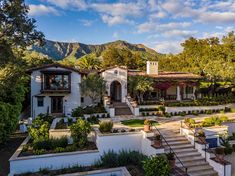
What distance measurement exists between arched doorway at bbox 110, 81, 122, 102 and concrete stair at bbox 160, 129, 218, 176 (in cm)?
1489

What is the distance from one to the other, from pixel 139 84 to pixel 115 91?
550cm

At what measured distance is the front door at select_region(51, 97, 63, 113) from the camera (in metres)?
29.8

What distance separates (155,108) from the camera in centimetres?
2900

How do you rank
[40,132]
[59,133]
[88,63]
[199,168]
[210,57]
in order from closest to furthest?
[199,168], [40,132], [59,133], [210,57], [88,63]

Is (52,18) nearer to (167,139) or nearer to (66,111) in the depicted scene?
(66,111)

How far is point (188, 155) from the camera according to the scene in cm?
1576

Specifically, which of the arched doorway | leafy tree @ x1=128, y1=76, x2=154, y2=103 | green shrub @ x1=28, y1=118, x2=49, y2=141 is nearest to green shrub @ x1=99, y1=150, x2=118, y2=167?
green shrub @ x1=28, y1=118, x2=49, y2=141

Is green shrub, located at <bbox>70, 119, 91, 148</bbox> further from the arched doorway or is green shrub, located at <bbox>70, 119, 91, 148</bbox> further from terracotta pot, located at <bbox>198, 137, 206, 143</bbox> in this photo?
the arched doorway

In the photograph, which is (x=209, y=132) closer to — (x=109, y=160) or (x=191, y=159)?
(x=191, y=159)

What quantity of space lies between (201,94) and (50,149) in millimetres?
30832

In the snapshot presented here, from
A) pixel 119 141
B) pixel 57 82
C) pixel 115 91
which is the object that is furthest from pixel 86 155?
pixel 115 91

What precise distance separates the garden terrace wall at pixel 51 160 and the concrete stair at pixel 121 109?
12176 millimetres

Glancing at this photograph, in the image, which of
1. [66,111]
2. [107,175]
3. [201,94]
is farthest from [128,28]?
[107,175]

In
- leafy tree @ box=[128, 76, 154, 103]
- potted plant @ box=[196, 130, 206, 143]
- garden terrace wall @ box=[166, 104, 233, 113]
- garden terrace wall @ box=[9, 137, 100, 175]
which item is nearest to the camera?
garden terrace wall @ box=[9, 137, 100, 175]
